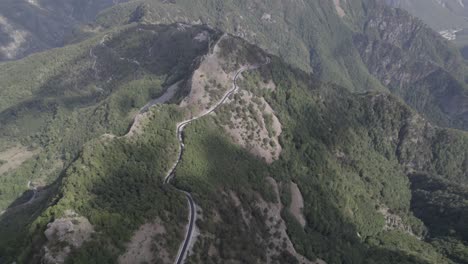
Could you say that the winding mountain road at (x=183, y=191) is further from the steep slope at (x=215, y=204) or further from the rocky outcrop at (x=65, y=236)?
the rocky outcrop at (x=65, y=236)

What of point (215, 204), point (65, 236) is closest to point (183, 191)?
point (215, 204)

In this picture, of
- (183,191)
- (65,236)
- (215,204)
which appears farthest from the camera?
(215,204)

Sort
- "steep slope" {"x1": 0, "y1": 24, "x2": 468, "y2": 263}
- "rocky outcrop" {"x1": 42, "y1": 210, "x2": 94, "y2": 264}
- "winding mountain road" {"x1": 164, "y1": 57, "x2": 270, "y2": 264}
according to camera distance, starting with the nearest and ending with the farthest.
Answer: "rocky outcrop" {"x1": 42, "y1": 210, "x2": 94, "y2": 264} < "steep slope" {"x1": 0, "y1": 24, "x2": 468, "y2": 263} < "winding mountain road" {"x1": 164, "y1": 57, "x2": 270, "y2": 264}

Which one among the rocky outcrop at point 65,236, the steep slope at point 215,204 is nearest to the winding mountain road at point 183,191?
the steep slope at point 215,204

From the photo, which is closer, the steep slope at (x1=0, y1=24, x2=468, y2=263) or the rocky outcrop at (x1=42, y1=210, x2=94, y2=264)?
Result: the rocky outcrop at (x1=42, y1=210, x2=94, y2=264)

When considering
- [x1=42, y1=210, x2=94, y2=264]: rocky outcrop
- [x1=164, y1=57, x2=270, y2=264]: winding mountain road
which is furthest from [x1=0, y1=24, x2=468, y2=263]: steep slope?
[x1=164, y1=57, x2=270, y2=264]: winding mountain road

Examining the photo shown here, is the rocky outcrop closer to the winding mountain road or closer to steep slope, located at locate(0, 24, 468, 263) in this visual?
steep slope, located at locate(0, 24, 468, 263)

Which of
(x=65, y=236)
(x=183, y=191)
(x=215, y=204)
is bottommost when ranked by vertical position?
(x=183, y=191)

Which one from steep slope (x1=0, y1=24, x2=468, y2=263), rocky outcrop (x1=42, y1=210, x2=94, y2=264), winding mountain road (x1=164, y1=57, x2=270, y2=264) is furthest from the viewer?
winding mountain road (x1=164, y1=57, x2=270, y2=264)

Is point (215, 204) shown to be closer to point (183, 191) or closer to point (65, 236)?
point (183, 191)

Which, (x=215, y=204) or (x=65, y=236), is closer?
(x=65, y=236)

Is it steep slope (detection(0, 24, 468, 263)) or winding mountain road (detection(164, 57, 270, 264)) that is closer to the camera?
steep slope (detection(0, 24, 468, 263))

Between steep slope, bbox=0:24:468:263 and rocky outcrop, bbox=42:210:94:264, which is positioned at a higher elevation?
rocky outcrop, bbox=42:210:94:264
